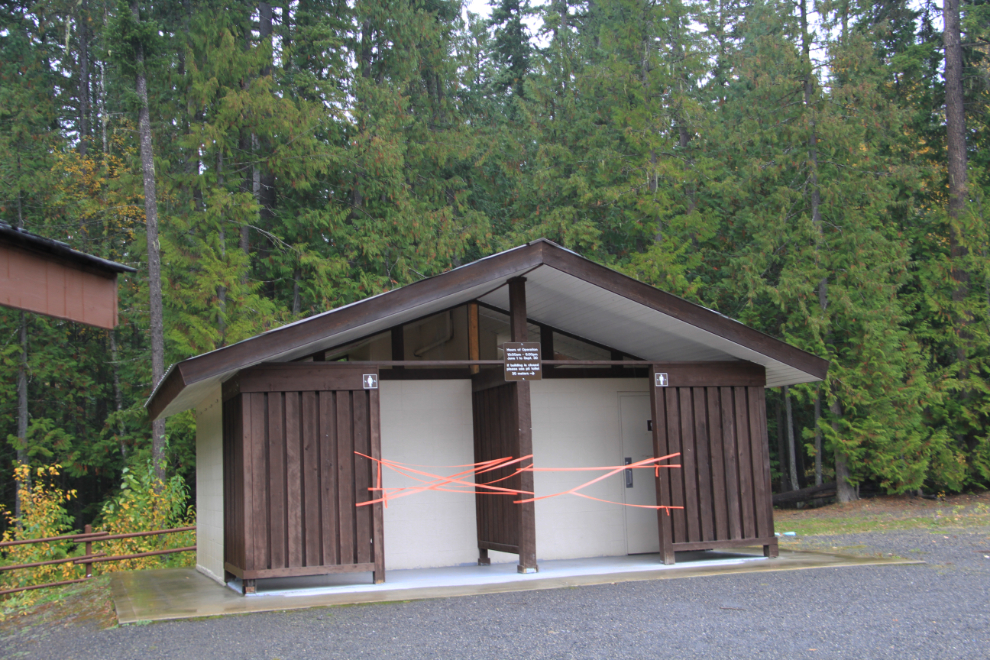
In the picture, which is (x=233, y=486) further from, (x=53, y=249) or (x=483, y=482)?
(x=53, y=249)

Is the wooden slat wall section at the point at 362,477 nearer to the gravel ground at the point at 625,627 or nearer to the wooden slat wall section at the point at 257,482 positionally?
the wooden slat wall section at the point at 257,482

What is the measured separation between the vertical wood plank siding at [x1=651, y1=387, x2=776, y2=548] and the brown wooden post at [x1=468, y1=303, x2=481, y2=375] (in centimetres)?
210

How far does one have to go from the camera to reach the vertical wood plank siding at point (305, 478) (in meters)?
7.81

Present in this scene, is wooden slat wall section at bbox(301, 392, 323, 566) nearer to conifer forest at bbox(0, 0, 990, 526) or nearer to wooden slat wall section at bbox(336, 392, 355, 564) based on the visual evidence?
wooden slat wall section at bbox(336, 392, 355, 564)

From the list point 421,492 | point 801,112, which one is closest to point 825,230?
point 801,112

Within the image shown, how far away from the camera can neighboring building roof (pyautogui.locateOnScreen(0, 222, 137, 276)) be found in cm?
387

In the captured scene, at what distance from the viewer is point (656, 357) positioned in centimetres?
1023

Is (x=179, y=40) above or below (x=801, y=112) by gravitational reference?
above

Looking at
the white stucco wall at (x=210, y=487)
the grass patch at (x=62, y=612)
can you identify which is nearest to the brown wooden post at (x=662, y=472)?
the white stucco wall at (x=210, y=487)

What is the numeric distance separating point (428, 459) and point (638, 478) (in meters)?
2.67

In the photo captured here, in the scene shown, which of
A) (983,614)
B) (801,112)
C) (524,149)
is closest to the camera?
(983,614)

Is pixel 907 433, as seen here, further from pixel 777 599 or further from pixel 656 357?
pixel 777 599

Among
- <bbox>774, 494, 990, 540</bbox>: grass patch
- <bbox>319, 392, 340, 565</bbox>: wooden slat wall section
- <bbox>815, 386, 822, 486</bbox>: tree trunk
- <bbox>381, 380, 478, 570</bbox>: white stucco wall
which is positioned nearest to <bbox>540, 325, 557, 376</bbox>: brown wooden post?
<bbox>381, 380, 478, 570</bbox>: white stucco wall

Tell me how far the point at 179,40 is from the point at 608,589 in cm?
1741
